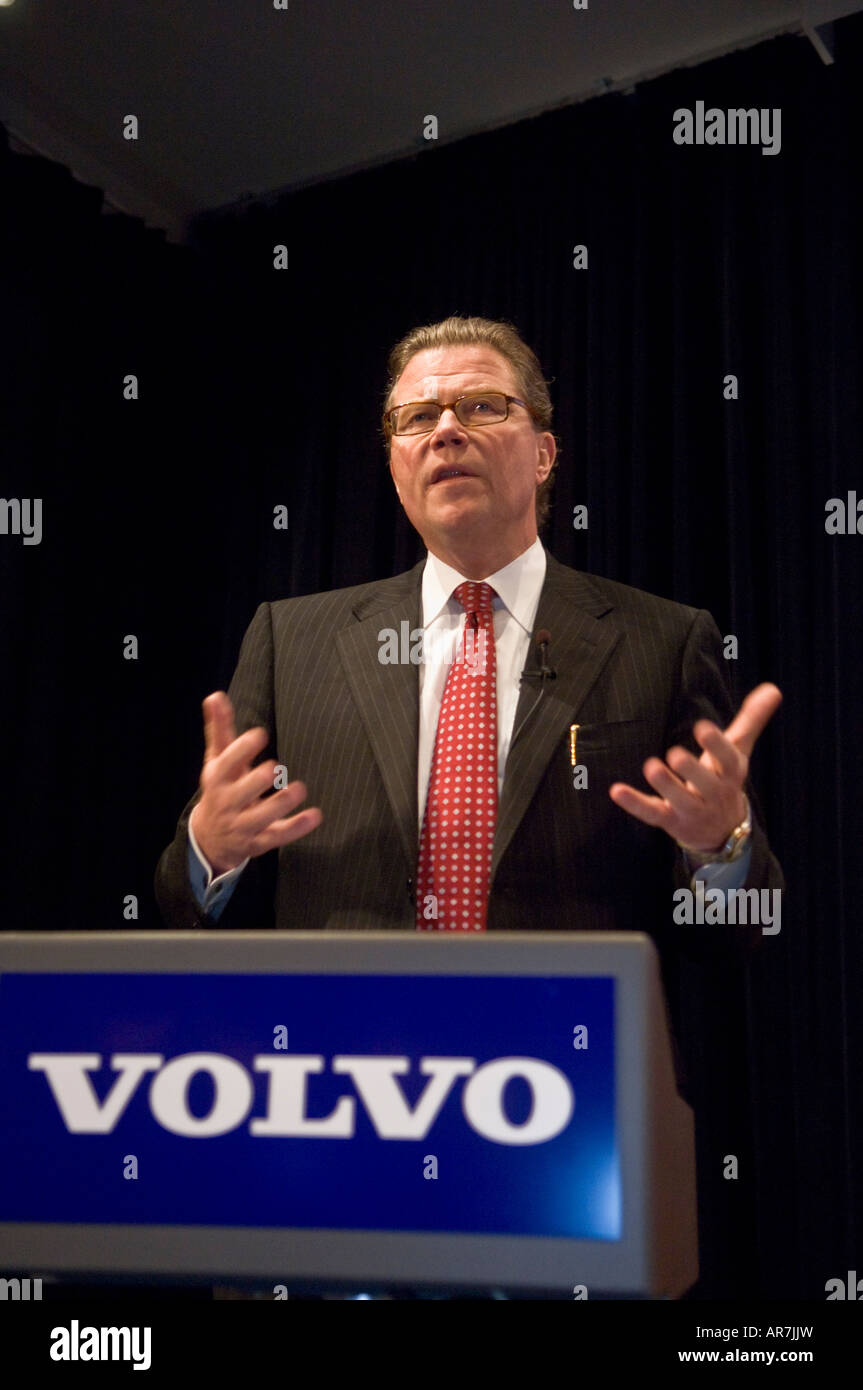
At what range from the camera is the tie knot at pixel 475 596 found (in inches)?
70.9

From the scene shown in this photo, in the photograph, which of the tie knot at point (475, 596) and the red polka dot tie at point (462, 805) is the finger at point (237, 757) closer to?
the red polka dot tie at point (462, 805)

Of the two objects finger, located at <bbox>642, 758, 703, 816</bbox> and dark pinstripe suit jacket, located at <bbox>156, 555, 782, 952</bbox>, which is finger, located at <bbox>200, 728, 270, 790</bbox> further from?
finger, located at <bbox>642, 758, 703, 816</bbox>

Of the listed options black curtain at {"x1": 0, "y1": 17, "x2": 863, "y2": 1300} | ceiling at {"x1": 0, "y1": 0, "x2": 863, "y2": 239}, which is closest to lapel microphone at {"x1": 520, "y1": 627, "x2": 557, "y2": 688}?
black curtain at {"x1": 0, "y1": 17, "x2": 863, "y2": 1300}

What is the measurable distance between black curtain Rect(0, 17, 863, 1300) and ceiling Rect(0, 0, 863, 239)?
0.31 feet

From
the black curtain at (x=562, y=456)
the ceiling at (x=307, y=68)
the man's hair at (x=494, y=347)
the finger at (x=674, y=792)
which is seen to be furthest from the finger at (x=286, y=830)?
the ceiling at (x=307, y=68)

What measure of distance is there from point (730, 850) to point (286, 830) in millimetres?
430

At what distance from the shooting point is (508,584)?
1.84 meters

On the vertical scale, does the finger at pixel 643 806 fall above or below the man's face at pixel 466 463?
below

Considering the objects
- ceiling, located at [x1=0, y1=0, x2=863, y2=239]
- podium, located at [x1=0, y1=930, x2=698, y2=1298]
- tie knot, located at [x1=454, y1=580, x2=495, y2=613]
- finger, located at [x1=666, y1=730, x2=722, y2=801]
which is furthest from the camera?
ceiling, located at [x1=0, y1=0, x2=863, y2=239]

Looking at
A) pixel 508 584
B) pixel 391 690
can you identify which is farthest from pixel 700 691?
pixel 391 690

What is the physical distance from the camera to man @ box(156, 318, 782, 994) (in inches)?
59.4

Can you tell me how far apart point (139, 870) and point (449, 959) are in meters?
2.93

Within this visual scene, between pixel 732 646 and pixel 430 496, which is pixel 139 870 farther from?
pixel 430 496

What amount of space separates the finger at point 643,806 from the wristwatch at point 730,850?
73 millimetres
